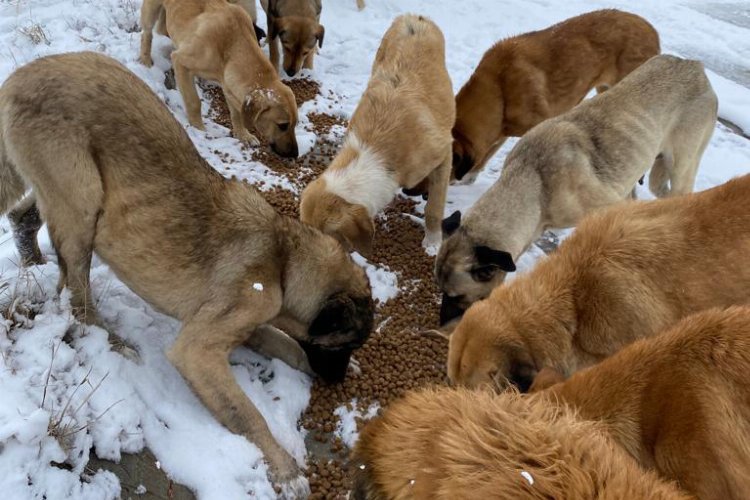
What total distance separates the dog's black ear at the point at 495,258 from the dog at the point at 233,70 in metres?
3.02

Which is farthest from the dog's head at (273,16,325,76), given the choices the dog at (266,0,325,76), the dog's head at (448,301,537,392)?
the dog's head at (448,301,537,392)

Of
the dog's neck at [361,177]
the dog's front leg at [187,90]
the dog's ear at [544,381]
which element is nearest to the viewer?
the dog's ear at [544,381]

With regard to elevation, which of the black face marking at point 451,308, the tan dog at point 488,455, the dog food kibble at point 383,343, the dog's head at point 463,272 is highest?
the tan dog at point 488,455

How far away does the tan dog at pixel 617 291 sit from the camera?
10.9ft

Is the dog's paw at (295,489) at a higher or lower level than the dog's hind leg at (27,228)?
lower

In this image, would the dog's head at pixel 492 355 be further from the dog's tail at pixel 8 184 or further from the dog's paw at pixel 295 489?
the dog's tail at pixel 8 184

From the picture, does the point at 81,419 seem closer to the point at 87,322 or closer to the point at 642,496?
the point at 87,322

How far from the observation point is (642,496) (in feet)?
5.41

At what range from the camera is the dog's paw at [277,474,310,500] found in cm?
327

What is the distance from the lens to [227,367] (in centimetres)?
351

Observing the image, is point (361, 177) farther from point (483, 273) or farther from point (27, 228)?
point (27, 228)

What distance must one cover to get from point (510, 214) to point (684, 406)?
2528 mm

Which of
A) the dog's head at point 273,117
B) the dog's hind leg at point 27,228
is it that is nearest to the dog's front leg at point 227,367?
the dog's hind leg at point 27,228

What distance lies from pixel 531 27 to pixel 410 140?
298 inches
